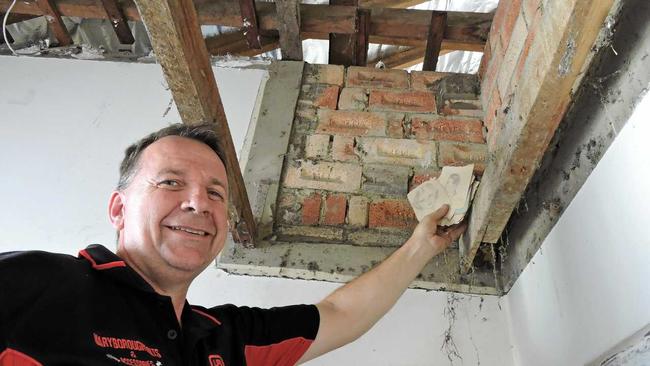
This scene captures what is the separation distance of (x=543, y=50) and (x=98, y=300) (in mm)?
996

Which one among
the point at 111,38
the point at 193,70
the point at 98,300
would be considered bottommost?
the point at 98,300

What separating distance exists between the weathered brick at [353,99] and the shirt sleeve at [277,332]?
98 cm

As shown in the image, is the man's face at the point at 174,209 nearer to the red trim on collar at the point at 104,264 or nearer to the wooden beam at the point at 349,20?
the red trim on collar at the point at 104,264

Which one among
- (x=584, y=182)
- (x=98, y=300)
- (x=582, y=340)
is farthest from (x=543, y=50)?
(x=98, y=300)

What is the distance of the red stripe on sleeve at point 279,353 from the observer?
4.04 feet

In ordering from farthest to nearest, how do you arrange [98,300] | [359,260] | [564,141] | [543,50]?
1. [359,260]
2. [564,141]
3. [543,50]
4. [98,300]

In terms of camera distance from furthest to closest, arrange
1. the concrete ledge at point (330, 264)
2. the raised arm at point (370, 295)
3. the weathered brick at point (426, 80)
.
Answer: the weathered brick at point (426, 80) < the concrete ledge at point (330, 264) < the raised arm at point (370, 295)

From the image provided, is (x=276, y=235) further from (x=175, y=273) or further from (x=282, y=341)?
(x=175, y=273)

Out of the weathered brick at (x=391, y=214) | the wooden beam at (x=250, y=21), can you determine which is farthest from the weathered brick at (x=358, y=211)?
the wooden beam at (x=250, y=21)

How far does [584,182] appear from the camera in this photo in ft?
4.16

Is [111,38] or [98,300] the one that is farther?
[111,38]

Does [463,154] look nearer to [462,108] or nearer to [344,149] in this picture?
[462,108]

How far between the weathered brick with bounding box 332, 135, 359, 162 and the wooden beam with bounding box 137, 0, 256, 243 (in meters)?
0.53

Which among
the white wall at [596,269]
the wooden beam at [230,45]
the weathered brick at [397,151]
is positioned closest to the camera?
the white wall at [596,269]
